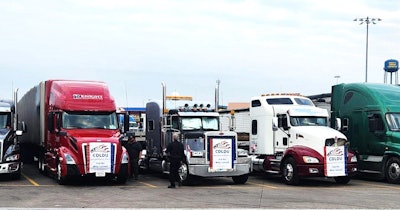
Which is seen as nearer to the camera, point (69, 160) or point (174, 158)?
point (69, 160)

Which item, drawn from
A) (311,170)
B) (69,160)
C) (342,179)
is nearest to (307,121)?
(311,170)

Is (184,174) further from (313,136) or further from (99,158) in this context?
(313,136)

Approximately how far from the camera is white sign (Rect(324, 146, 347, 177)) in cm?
1844

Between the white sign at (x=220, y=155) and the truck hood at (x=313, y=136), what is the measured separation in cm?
239

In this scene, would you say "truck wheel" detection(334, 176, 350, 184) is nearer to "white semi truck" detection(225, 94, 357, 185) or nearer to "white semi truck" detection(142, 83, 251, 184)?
"white semi truck" detection(225, 94, 357, 185)

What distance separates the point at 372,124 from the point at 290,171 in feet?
12.7

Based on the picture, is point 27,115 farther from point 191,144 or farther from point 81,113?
point 191,144

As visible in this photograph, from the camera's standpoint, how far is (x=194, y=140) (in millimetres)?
18844

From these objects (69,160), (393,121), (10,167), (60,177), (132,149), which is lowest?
(60,177)

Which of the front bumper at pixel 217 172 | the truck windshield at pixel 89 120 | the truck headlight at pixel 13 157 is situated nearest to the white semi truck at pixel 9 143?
the truck headlight at pixel 13 157

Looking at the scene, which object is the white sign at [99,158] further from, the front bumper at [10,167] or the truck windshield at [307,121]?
the truck windshield at [307,121]

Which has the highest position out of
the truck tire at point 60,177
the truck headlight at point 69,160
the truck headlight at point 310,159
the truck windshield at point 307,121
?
the truck windshield at point 307,121

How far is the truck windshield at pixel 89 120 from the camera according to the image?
18703 mm

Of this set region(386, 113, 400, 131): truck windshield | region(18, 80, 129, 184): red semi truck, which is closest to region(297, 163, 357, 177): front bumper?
region(386, 113, 400, 131): truck windshield
